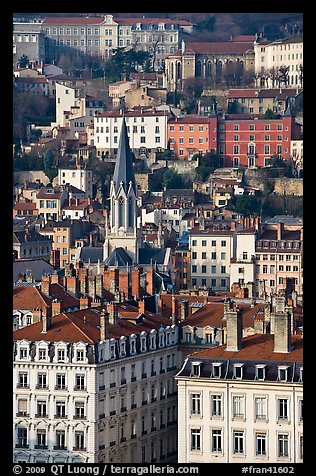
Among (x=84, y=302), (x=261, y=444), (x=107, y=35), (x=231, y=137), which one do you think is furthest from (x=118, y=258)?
(x=107, y=35)

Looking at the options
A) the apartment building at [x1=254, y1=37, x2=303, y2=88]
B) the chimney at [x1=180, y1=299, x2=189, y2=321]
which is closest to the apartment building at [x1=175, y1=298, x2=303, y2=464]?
the chimney at [x1=180, y1=299, x2=189, y2=321]

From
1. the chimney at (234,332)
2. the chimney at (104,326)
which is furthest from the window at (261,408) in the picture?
the chimney at (104,326)

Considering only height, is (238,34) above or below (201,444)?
above

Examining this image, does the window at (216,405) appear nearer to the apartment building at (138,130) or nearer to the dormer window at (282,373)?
the dormer window at (282,373)

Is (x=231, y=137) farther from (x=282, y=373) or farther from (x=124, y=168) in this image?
(x=282, y=373)
